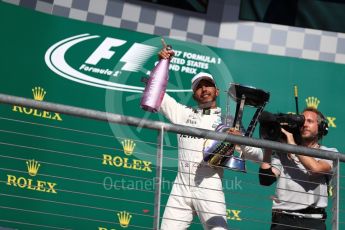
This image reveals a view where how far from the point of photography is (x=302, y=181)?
13.1 ft

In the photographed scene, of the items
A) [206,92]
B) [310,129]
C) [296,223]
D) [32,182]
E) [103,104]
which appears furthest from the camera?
[103,104]

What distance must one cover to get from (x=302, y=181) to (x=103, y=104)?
2421 millimetres

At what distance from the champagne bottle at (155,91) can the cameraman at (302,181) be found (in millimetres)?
692

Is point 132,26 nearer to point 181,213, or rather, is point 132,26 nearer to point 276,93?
point 276,93

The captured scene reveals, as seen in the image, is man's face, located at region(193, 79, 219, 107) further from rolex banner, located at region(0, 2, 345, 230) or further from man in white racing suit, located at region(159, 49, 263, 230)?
rolex banner, located at region(0, 2, 345, 230)

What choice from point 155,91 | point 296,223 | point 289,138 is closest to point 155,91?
point 155,91

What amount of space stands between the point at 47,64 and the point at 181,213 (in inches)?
90.1

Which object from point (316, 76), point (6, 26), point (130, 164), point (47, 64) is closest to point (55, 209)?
point (130, 164)

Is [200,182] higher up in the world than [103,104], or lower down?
lower down

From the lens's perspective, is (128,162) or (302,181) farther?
Answer: (128,162)

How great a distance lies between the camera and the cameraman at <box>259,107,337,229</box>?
3.93 metres

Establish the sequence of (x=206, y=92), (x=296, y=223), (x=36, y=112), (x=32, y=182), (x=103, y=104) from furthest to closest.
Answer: (x=103, y=104) → (x=36, y=112) → (x=32, y=182) → (x=206, y=92) → (x=296, y=223)

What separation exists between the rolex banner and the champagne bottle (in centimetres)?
142

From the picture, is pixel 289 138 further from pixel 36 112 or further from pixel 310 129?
pixel 36 112
